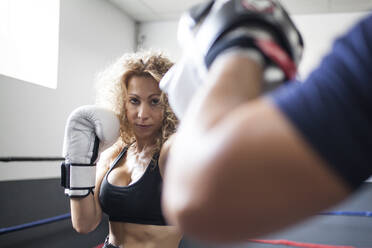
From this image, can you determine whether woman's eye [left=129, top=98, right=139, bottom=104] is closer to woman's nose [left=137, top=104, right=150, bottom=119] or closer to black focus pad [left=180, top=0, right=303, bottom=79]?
woman's nose [left=137, top=104, right=150, bottom=119]

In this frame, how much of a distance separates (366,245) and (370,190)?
1039 millimetres

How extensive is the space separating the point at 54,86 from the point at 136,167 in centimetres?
199

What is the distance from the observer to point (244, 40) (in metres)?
0.33

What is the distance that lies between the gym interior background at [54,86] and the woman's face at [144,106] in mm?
478

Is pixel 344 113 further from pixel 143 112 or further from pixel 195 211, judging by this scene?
pixel 143 112

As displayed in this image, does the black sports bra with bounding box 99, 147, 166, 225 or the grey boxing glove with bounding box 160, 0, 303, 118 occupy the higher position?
the grey boxing glove with bounding box 160, 0, 303, 118

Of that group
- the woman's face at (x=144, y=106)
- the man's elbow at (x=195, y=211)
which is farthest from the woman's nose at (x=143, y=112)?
the man's elbow at (x=195, y=211)

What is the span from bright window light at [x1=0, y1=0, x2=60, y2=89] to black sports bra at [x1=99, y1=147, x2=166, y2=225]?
1.78 m

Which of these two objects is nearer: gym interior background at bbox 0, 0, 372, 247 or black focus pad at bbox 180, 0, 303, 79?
black focus pad at bbox 180, 0, 303, 79

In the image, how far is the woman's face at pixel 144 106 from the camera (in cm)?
138

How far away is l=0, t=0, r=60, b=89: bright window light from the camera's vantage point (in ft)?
8.38

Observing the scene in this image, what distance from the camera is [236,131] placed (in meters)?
0.26

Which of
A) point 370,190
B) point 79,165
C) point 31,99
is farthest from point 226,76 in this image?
point 370,190

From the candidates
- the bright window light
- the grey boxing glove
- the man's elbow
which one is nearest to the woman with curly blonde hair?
the grey boxing glove
